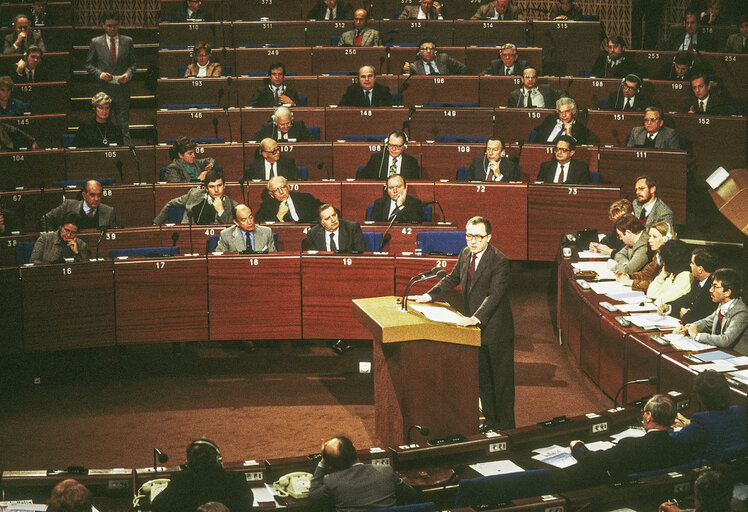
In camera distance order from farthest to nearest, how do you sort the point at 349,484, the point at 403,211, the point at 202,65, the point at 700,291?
the point at 202,65, the point at 403,211, the point at 700,291, the point at 349,484

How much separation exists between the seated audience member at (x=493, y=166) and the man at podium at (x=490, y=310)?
9.47 feet

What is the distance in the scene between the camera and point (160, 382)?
21.1ft

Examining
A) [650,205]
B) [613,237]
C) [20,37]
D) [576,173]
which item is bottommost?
[613,237]

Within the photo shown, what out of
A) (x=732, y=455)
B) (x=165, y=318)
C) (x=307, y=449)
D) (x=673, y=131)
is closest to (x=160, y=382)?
(x=165, y=318)

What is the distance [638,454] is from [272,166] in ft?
17.3

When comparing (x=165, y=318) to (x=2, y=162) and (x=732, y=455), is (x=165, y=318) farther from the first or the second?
(x=732, y=455)

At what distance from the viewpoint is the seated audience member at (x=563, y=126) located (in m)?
8.84

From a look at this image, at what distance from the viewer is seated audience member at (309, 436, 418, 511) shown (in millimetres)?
3584

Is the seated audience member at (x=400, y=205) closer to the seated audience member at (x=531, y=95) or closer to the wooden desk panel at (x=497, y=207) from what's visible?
the wooden desk panel at (x=497, y=207)

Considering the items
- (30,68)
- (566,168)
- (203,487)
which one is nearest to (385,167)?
(566,168)

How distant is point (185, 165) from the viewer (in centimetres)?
832

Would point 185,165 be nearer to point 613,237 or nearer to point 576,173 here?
point 576,173

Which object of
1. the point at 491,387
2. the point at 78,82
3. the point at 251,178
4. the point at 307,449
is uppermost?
the point at 78,82

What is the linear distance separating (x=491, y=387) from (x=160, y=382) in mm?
2436
